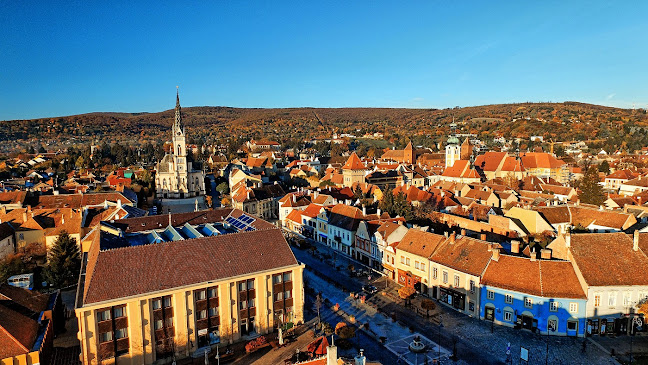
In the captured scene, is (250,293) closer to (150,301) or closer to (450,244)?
(150,301)

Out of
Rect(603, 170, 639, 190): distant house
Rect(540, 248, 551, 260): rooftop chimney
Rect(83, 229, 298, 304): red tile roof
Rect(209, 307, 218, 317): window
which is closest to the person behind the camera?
Rect(83, 229, 298, 304): red tile roof

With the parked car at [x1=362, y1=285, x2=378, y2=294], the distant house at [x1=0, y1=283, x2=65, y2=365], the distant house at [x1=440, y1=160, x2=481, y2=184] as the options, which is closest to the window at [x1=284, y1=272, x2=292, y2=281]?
the parked car at [x1=362, y1=285, x2=378, y2=294]

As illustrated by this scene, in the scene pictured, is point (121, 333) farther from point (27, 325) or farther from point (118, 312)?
point (27, 325)

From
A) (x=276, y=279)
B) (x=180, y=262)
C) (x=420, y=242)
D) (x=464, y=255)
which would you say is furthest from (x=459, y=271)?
(x=180, y=262)

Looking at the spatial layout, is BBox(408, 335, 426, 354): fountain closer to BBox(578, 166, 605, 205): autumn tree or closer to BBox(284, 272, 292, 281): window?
BBox(284, 272, 292, 281): window

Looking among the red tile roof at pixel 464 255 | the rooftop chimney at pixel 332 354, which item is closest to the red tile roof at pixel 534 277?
the red tile roof at pixel 464 255

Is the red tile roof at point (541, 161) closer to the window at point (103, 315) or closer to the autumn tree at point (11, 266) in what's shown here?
the window at point (103, 315)
